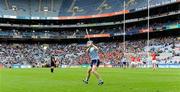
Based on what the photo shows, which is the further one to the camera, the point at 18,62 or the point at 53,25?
the point at 53,25

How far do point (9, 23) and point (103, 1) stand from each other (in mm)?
28274

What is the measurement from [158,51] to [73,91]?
6602 centimetres

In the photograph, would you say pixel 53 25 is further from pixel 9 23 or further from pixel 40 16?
pixel 9 23

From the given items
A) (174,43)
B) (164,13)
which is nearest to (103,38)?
(164,13)

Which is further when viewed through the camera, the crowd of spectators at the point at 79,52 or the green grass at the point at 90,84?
the crowd of spectators at the point at 79,52

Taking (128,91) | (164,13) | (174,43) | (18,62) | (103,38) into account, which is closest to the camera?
(128,91)

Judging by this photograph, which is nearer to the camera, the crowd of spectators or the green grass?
the green grass

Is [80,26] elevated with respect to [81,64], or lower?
elevated

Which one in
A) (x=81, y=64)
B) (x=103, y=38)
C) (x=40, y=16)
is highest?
(x=40, y=16)

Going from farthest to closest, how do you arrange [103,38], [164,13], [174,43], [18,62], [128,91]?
[103,38], [18,62], [164,13], [174,43], [128,91]

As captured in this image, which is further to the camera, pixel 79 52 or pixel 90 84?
pixel 79 52

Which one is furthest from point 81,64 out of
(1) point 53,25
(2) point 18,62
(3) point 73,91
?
(3) point 73,91

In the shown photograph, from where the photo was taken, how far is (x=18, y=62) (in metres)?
92.9

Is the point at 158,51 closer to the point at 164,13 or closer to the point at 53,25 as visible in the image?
the point at 164,13
